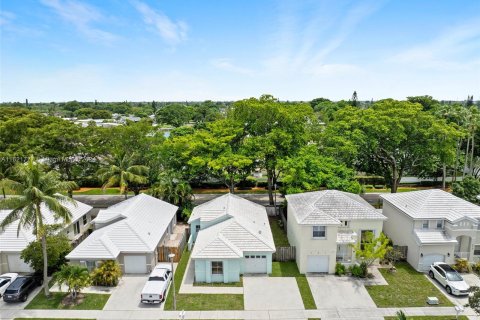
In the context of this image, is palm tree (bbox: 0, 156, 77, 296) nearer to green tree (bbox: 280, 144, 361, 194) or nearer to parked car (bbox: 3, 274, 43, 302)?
parked car (bbox: 3, 274, 43, 302)

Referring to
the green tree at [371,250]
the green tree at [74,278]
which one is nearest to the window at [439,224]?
the green tree at [371,250]

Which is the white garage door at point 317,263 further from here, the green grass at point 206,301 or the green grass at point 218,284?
the green grass at point 206,301

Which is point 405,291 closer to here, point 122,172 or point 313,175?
point 313,175

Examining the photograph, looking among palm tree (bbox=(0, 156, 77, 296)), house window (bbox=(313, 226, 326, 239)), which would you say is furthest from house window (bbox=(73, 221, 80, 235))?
house window (bbox=(313, 226, 326, 239))

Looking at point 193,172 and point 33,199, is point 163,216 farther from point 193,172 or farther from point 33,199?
point 33,199

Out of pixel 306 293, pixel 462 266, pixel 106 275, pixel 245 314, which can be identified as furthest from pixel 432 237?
pixel 106 275

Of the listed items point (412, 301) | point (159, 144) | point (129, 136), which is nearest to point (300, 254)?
point (412, 301)
